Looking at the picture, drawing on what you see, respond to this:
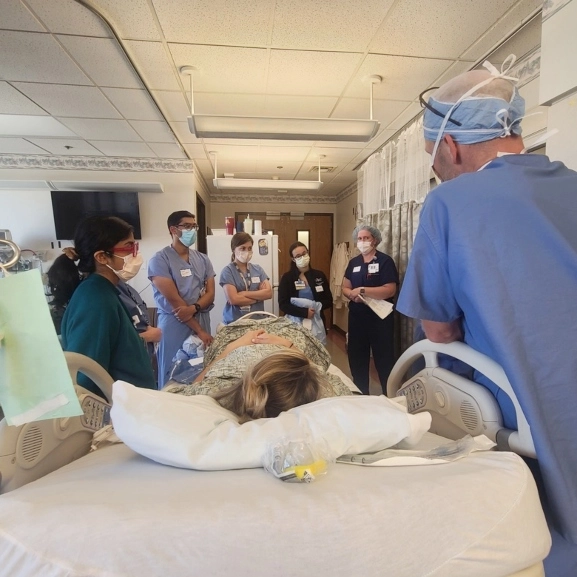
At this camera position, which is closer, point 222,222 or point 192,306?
point 192,306

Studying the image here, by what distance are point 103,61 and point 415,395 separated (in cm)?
257

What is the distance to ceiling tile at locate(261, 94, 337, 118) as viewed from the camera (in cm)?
270

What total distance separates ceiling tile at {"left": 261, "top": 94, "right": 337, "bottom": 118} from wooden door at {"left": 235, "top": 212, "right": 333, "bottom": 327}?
12.0ft

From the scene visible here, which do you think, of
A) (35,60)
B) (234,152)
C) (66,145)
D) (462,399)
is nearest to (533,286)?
(462,399)

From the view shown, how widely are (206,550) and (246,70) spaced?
257 centimetres

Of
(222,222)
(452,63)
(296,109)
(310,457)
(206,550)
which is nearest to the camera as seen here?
(206,550)

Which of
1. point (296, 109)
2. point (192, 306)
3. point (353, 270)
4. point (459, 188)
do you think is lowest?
point (192, 306)

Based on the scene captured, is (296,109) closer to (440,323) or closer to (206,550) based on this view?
(440,323)

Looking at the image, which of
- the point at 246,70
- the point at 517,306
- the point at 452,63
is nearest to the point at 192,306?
the point at 246,70

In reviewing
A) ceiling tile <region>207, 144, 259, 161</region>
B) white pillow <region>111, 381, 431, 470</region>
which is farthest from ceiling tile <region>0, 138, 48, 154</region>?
white pillow <region>111, 381, 431, 470</region>

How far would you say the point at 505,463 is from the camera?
22.5 inches

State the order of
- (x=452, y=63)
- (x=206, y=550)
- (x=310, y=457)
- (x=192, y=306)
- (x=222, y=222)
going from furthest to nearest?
(x=222, y=222) < (x=192, y=306) < (x=452, y=63) < (x=310, y=457) < (x=206, y=550)

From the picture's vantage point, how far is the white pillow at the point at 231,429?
59 cm

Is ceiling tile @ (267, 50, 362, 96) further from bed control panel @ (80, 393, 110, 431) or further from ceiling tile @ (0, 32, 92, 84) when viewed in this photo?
bed control panel @ (80, 393, 110, 431)
